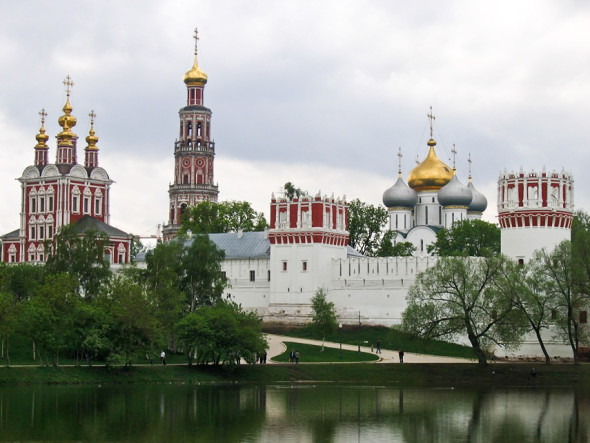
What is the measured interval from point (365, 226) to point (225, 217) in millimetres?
11773

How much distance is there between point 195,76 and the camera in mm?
102500

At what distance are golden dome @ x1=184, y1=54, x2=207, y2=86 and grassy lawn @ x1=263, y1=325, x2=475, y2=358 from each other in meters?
36.2

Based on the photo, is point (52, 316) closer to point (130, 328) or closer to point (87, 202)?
point (130, 328)

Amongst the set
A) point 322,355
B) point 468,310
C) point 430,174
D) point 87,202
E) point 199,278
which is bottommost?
point 322,355

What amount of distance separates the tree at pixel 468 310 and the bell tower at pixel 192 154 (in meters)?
47.9

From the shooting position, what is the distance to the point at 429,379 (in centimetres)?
5447

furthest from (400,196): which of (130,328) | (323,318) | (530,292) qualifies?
(130,328)

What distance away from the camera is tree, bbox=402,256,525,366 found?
5609cm

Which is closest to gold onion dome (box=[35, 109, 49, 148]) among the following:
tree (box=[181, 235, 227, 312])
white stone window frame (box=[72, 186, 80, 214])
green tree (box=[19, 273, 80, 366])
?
white stone window frame (box=[72, 186, 80, 214])

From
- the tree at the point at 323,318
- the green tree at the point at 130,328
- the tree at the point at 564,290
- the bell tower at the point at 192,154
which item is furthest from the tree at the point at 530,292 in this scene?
the bell tower at the point at 192,154

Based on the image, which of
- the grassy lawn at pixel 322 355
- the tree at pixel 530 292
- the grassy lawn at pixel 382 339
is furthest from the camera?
the grassy lawn at pixel 382 339

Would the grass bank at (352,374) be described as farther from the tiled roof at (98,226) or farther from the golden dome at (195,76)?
the golden dome at (195,76)

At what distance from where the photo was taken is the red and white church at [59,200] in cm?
8312

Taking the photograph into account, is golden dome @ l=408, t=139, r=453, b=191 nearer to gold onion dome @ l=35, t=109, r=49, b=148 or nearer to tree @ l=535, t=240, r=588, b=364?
gold onion dome @ l=35, t=109, r=49, b=148
